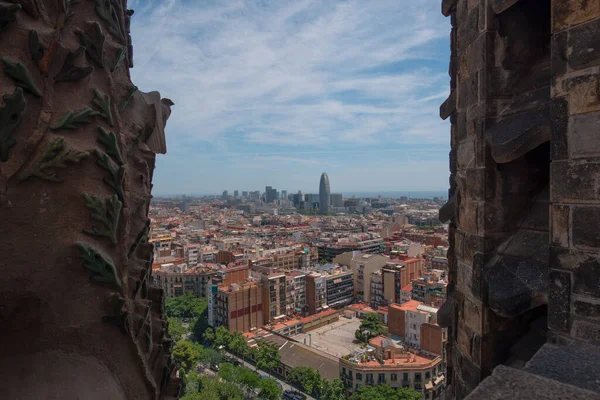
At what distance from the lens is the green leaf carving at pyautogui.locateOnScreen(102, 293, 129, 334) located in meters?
1.10

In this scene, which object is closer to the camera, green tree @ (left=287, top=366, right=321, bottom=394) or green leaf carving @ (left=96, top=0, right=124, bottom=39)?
green leaf carving @ (left=96, top=0, right=124, bottom=39)

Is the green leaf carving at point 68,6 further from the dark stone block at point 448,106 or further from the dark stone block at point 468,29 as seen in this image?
the dark stone block at point 448,106

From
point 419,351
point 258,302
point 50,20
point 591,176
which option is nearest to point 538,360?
point 591,176

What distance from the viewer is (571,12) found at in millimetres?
1296

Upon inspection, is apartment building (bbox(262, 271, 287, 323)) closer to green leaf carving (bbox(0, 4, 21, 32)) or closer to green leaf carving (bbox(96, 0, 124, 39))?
green leaf carving (bbox(96, 0, 124, 39))

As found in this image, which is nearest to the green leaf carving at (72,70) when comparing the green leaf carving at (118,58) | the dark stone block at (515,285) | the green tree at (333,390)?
the green leaf carving at (118,58)

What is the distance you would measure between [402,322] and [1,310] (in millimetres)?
23787

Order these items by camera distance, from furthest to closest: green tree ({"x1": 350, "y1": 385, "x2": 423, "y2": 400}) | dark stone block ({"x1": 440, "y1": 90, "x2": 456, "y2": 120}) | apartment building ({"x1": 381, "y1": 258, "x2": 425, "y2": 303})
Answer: apartment building ({"x1": 381, "y1": 258, "x2": 425, "y2": 303}), green tree ({"x1": 350, "y1": 385, "x2": 423, "y2": 400}), dark stone block ({"x1": 440, "y1": 90, "x2": 456, "y2": 120})

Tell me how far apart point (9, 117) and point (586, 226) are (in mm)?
1528

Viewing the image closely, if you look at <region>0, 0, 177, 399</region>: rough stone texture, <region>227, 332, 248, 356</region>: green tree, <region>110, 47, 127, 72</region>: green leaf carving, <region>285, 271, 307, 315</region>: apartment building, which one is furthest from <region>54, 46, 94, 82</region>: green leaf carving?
<region>285, 271, 307, 315</region>: apartment building

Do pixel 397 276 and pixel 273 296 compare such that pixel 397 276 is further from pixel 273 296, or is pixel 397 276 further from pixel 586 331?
pixel 586 331

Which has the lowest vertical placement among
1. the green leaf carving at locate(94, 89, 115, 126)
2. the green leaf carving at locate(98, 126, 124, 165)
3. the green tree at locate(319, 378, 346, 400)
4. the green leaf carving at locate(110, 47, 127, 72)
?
the green tree at locate(319, 378, 346, 400)

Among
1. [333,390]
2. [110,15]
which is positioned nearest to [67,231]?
[110,15]

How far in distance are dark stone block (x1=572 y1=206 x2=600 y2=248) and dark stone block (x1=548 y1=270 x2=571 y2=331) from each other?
0.11m
